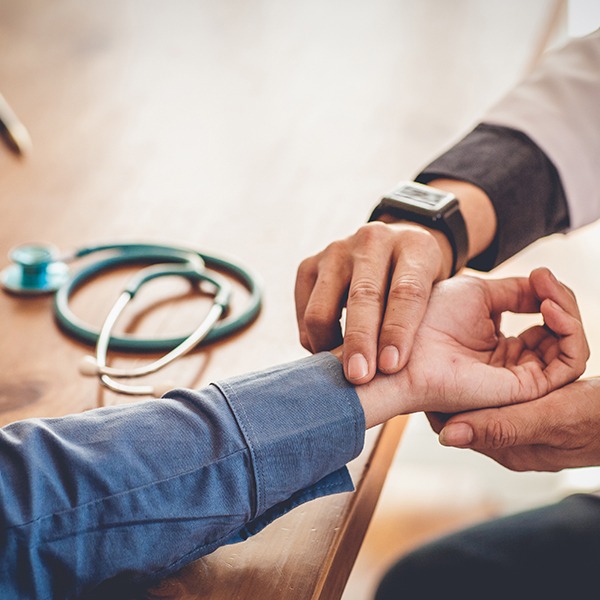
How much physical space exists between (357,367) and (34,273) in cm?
38

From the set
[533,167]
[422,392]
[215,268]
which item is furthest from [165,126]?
[422,392]

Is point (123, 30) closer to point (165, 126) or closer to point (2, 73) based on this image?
point (2, 73)

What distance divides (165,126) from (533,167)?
0.56 meters

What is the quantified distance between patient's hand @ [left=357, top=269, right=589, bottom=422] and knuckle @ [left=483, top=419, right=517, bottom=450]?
3 cm

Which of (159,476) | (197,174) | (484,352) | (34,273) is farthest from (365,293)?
(197,174)

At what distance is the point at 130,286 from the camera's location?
87 cm

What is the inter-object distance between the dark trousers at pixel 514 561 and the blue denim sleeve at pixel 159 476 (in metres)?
0.41

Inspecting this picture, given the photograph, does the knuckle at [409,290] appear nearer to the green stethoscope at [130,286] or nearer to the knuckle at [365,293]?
the knuckle at [365,293]

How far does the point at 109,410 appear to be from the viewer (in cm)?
65

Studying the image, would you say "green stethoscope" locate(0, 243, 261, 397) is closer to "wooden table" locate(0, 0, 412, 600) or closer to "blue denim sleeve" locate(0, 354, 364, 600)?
"wooden table" locate(0, 0, 412, 600)

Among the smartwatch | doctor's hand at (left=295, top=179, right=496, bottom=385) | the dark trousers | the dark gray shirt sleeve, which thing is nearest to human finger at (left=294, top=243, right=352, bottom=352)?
doctor's hand at (left=295, top=179, right=496, bottom=385)

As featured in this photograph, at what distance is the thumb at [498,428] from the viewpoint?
737 millimetres

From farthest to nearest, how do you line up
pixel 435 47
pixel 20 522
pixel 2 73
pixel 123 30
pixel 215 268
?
pixel 435 47 → pixel 123 30 → pixel 2 73 → pixel 215 268 → pixel 20 522

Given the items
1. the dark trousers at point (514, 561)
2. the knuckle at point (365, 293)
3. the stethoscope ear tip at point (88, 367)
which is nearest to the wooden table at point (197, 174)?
the stethoscope ear tip at point (88, 367)
